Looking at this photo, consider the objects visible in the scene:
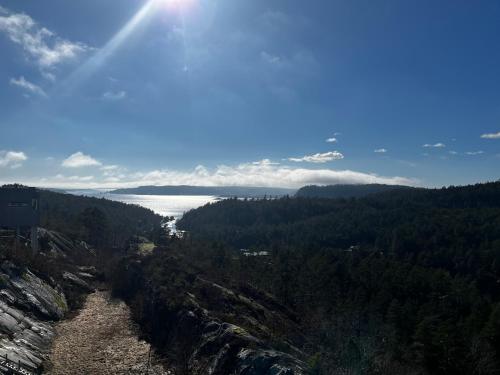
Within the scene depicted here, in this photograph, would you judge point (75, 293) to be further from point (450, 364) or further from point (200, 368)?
point (450, 364)

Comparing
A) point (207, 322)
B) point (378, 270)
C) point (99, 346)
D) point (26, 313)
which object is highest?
point (207, 322)

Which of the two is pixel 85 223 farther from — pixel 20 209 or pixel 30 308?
pixel 30 308

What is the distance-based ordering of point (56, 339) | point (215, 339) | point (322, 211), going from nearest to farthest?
point (215, 339) → point (56, 339) → point (322, 211)

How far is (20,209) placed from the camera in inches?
1743

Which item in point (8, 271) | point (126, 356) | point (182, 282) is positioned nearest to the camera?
point (126, 356)

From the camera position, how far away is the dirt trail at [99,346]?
2065 cm

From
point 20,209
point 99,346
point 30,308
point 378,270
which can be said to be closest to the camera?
point 99,346

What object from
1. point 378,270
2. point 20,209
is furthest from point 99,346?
point 378,270

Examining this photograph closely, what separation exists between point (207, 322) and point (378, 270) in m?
49.2

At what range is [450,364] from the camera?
23812 mm

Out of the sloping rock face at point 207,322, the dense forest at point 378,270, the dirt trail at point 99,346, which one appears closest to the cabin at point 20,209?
the sloping rock face at point 207,322

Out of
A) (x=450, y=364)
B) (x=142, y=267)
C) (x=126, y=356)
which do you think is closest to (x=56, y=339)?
(x=126, y=356)

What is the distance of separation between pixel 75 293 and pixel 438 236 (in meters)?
113

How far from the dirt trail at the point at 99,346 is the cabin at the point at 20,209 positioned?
17.0 metres
